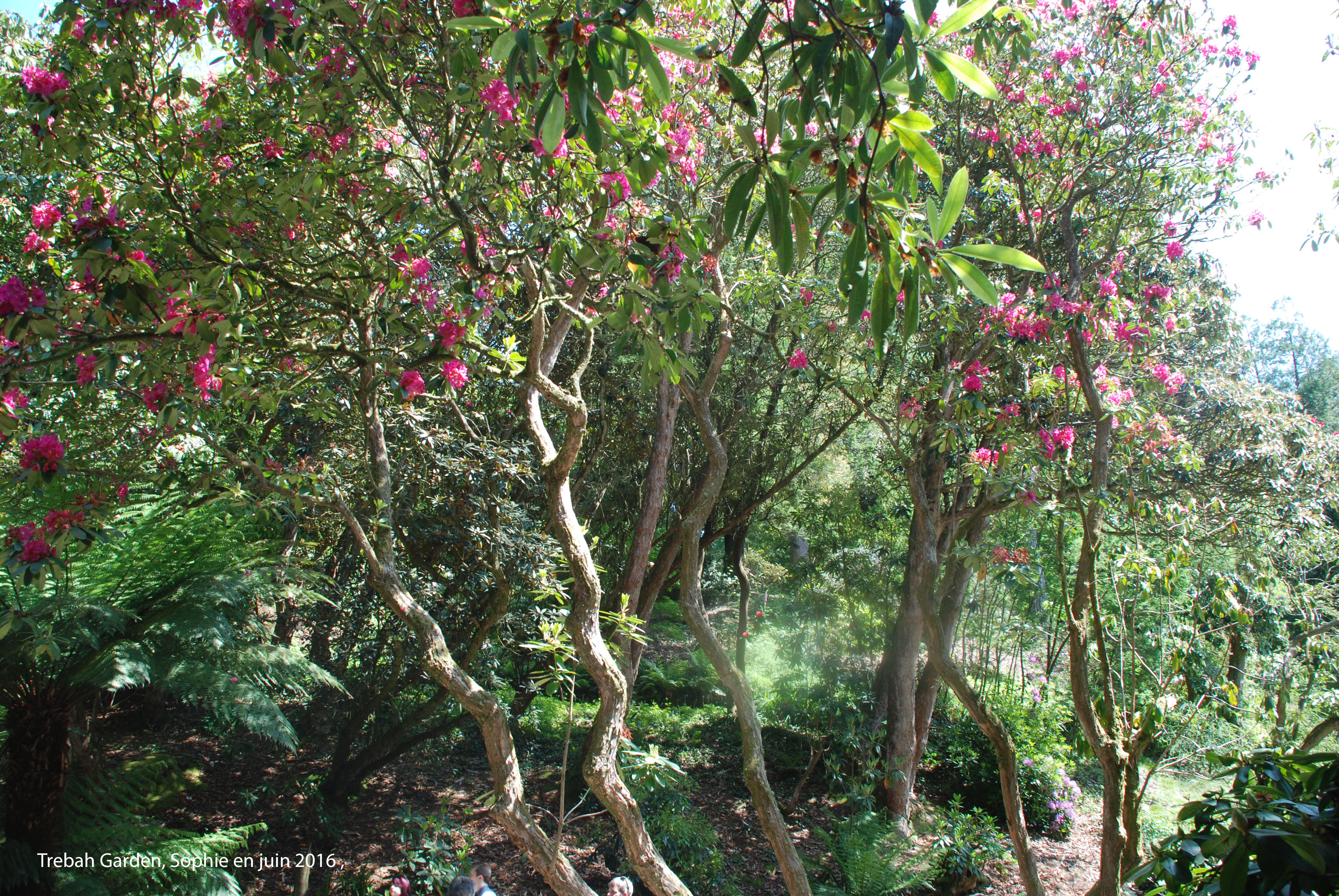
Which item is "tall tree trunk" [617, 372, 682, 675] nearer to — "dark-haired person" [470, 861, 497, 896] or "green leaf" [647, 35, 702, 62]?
"dark-haired person" [470, 861, 497, 896]

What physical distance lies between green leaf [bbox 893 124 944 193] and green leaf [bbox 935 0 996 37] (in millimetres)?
109

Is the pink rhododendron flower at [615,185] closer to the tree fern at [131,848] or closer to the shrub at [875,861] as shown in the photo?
the tree fern at [131,848]

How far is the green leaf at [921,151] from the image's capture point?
88 centimetres

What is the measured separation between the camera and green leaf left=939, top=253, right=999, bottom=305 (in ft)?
2.65

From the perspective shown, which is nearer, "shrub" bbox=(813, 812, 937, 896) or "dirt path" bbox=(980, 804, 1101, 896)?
"shrub" bbox=(813, 812, 937, 896)

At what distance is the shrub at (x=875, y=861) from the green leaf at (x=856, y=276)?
15.1 feet

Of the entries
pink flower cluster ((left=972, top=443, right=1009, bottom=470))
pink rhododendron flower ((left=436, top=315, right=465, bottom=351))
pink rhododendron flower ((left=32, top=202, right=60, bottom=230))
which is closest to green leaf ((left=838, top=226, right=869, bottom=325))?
pink rhododendron flower ((left=436, top=315, right=465, bottom=351))

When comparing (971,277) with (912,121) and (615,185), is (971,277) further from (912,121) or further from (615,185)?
(615,185)

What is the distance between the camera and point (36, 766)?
→ 3.13 meters

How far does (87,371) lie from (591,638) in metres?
1.79

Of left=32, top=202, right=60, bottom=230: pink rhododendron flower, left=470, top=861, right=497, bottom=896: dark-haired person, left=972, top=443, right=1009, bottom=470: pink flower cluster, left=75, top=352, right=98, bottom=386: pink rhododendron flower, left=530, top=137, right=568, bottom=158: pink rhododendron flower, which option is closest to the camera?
left=75, top=352, right=98, bottom=386: pink rhododendron flower

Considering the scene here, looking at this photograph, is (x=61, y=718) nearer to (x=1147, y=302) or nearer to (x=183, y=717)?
(x=183, y=717)

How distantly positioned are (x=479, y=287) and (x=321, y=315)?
66cm

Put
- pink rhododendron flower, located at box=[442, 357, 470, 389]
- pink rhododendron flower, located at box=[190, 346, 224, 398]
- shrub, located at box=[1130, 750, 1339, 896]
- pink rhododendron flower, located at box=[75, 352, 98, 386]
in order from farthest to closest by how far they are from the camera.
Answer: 1. pink rhododendron flower, located at box=[442, 357, 470, 389]
2. pink rhododendron flower, located at box=[190, 346, 224, 398]
3. pink rhododendron flower, located at box=[75, 352, 98, 386]
4. shrub, located at box=[1130, 750, 1339, 896]
